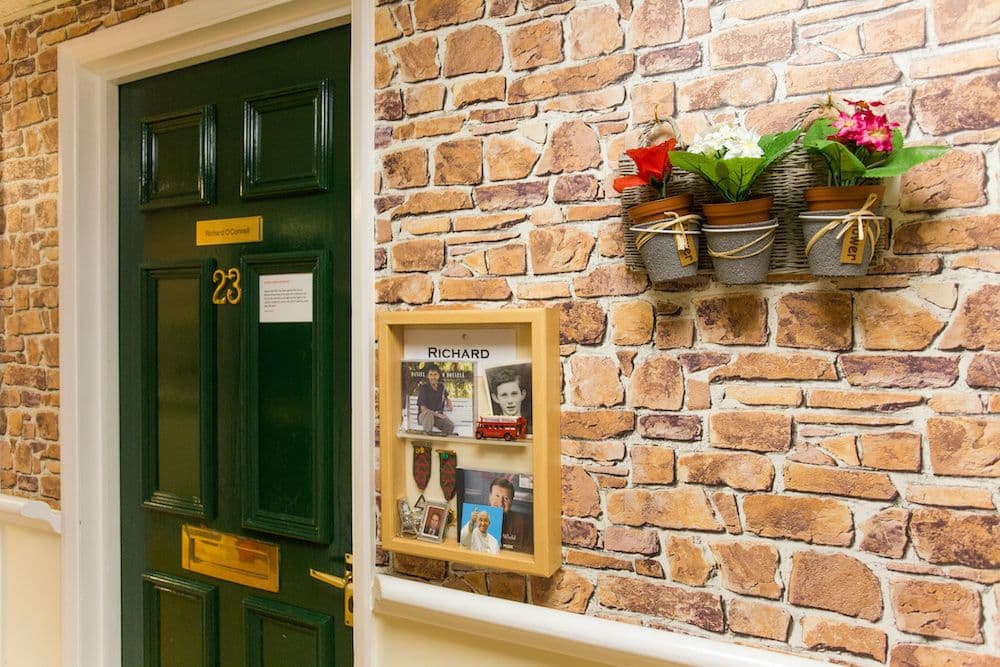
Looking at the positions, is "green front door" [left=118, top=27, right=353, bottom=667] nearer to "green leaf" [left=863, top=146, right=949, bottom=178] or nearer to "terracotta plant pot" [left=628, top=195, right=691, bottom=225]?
"terracotta plant pot" [left=628, top=195, right=691, bottom=225]

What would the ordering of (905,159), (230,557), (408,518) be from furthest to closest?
(230,557) < (408,518) < (905,159)

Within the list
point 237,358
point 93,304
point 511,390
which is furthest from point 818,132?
point 93,304

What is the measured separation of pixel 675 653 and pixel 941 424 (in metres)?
0.60

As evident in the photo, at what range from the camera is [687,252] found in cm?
114

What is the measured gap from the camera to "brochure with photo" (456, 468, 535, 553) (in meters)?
1.35

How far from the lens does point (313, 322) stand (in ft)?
5.73

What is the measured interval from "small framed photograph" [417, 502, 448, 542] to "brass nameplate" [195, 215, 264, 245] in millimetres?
898

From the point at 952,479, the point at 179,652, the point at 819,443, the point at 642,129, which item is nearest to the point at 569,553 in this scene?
the point at 819,443

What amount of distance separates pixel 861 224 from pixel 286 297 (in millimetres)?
1360

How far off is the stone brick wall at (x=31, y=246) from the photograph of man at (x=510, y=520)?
1.56 metres

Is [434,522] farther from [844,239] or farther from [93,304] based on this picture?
[93,304]

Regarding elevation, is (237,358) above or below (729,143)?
below

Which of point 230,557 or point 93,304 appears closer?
point 230,557

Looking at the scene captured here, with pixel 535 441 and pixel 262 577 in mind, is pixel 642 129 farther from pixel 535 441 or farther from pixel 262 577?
pixel 262 577
